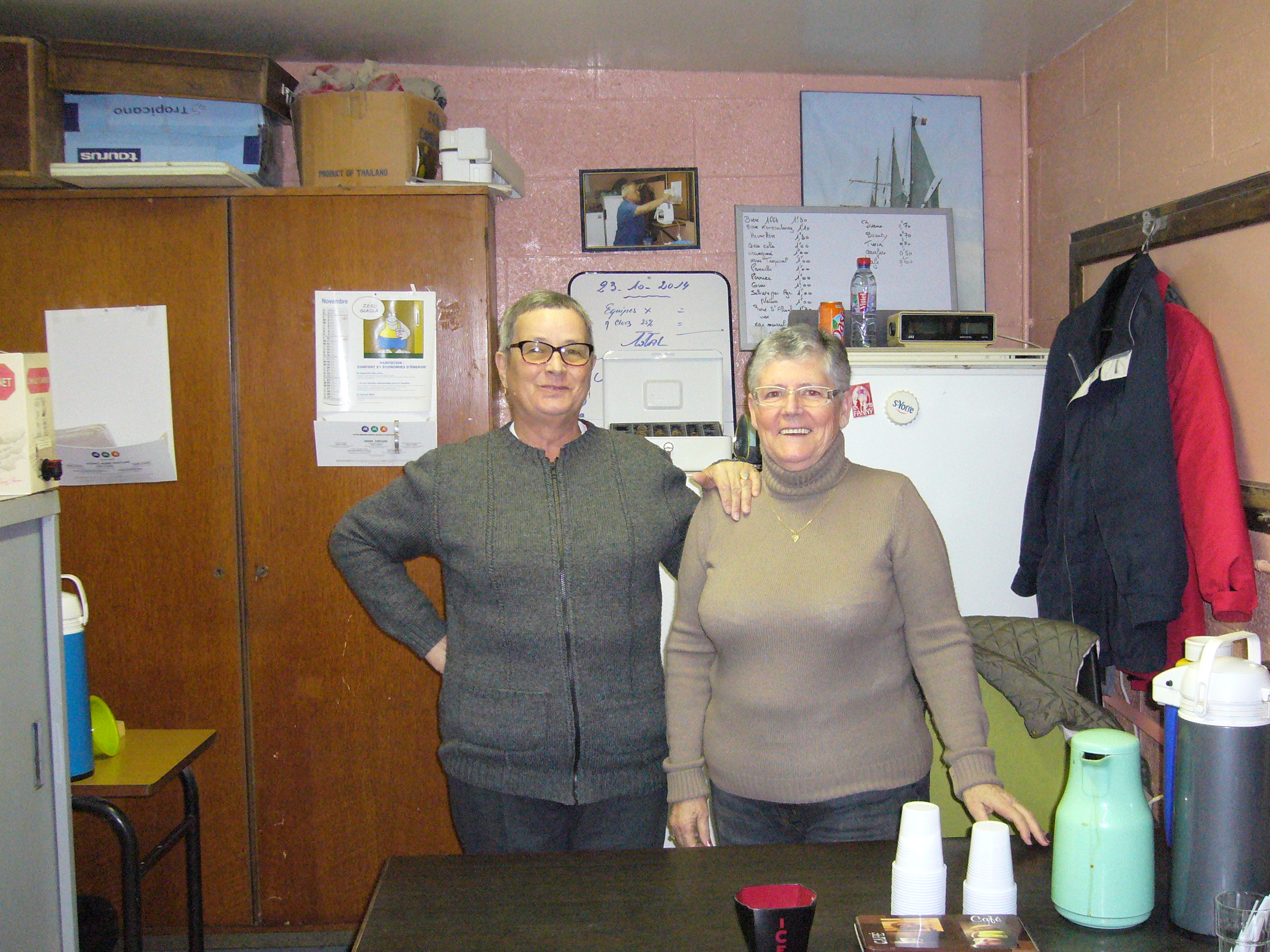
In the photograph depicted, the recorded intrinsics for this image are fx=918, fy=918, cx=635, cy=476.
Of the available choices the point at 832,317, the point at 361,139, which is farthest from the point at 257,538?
the point at 832,317

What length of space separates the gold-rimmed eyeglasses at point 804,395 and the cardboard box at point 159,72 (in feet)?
5.60

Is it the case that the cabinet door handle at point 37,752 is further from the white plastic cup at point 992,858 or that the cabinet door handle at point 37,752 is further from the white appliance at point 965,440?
the white appliance at point 965,440

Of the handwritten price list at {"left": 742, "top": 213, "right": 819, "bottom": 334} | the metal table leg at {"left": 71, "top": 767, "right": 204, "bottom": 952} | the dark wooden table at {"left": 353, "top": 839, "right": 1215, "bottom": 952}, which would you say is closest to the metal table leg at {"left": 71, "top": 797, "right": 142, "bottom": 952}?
the metal table leg at {"left": 71, "top": 767, "right": 204, "bottom": 952}

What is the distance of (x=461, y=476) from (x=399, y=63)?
70.2 inches

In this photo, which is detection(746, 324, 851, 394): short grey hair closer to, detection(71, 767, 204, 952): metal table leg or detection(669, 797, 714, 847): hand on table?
detection(669, 797, 714, 847): hand on table

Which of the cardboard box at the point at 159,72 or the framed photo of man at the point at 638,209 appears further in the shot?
the framed photo of man at the point at 638,209

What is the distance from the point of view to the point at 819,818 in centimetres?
136

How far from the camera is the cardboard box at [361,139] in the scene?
240 centimetres

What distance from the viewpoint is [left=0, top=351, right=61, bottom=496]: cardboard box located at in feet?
4.56

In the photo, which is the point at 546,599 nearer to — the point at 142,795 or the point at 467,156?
the point at 142,795

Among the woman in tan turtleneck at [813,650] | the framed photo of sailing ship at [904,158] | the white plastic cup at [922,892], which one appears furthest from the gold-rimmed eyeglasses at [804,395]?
the framed photo of sailing ship at [904,158]

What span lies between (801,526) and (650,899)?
62cm

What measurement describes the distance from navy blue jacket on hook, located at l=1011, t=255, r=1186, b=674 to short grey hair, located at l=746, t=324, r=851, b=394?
915 millimetres

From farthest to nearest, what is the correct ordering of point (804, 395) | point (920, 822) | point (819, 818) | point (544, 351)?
point (544, 351) < point (804, 395) < point (819, 818) < point (920, 822)
